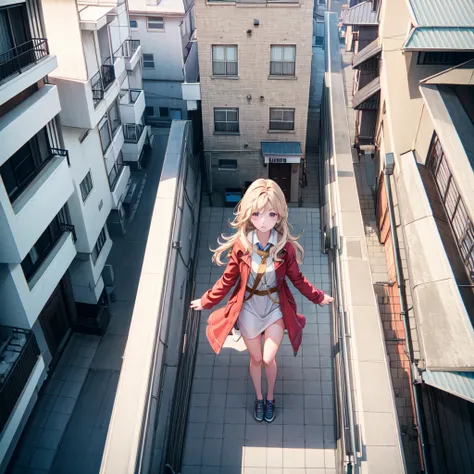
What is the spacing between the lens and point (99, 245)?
17.6 metres

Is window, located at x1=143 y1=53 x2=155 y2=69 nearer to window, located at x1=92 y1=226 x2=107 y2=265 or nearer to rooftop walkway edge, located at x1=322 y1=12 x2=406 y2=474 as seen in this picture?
window, located at x1=92 y1=226 x2=107 y2=265

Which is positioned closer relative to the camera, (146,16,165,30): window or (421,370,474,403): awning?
(421,370,474,403): awning

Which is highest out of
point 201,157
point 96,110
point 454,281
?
point 201,157

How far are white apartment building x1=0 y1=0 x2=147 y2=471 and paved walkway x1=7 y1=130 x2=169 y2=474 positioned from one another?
57cm

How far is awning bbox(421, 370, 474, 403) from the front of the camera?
35.3 feet

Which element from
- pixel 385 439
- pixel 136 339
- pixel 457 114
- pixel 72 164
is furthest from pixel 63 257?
pixel 457 114

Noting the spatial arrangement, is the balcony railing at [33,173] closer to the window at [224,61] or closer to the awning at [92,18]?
the awning at [92,18]

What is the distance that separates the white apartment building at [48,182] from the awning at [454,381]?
9.72 meters

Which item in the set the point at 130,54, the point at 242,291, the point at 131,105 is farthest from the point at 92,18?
the point at 242,291

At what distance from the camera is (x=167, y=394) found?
11.1 m

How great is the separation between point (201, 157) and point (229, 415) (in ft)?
38.1

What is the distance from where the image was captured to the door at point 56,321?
1594cm

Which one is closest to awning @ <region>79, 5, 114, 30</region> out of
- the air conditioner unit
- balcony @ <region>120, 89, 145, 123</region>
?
balcony @ <region>120, 89, 145, 123</region>

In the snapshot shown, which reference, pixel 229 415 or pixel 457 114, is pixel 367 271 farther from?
pixel 457 114
